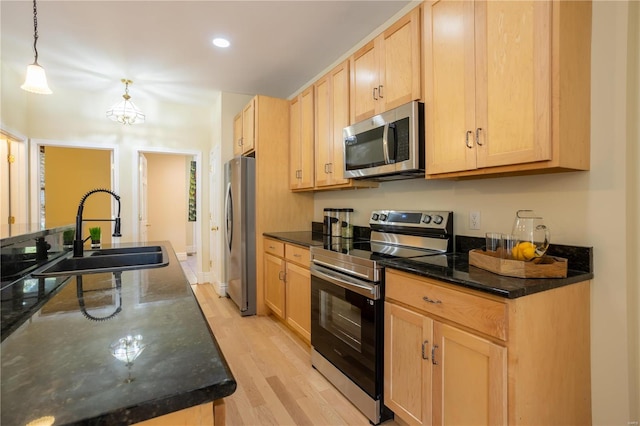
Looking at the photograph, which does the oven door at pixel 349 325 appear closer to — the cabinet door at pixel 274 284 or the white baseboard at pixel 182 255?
the cabinet door at pixel 274 284

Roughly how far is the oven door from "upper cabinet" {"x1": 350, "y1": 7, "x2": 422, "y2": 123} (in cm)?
119

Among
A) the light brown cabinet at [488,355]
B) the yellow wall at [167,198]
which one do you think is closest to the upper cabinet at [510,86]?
the light brown cabinet at [488,355]

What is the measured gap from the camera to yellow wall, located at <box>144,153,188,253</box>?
22.7 ft

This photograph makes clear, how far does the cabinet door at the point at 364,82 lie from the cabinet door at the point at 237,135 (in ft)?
6.19

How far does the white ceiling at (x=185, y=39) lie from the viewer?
92.7 inches

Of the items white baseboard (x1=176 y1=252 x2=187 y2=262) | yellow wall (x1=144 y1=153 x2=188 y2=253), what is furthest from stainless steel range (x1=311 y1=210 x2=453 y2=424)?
yellow wall (x1=144 y1=153 x2=188 y2=253)

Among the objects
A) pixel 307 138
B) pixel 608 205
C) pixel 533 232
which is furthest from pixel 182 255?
pixel 608 205

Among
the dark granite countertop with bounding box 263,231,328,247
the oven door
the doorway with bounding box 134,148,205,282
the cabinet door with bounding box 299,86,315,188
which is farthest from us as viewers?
the doorway with bounding box 134,148,205,282

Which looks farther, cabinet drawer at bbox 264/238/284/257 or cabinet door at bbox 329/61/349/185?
cabinet drawer at bbox 264/238/284/257

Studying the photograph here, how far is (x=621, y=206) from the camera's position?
1306 mm

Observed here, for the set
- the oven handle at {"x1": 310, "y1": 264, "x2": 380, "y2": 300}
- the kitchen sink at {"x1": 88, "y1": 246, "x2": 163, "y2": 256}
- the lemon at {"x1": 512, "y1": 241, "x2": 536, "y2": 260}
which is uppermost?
the lemon at {"x1": 512, "y1": 241, "x2": 536, "y2": 260}

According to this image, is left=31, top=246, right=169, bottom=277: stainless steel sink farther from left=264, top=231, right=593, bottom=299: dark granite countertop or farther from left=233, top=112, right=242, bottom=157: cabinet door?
left=233, top=112, right=242, bottom=157: cabinet door

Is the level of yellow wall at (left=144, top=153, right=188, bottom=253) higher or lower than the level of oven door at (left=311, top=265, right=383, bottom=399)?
higher

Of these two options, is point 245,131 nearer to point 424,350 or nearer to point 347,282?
point 347,282
